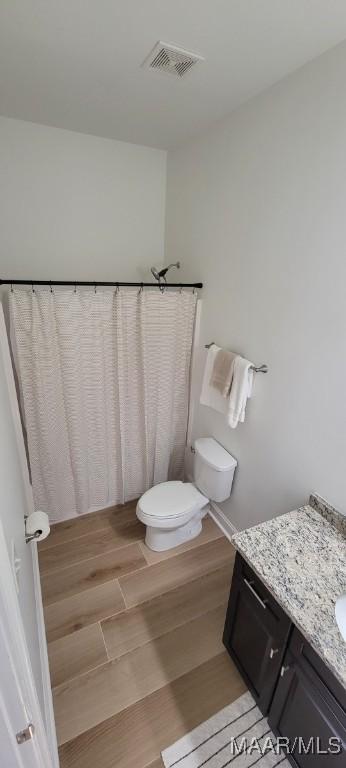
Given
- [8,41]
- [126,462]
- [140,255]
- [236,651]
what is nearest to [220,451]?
[126,462]

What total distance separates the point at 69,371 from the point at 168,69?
4.92ft

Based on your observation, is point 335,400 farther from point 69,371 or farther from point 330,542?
point 69,371

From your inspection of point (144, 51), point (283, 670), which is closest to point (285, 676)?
point (283, 670)

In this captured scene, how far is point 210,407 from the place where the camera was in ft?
7.16

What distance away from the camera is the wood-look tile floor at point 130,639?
50.1 inches

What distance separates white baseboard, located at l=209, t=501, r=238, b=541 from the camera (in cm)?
218

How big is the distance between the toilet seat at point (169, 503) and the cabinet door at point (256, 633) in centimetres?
59

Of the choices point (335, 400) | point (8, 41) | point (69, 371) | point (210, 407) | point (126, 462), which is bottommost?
point (126, 462)

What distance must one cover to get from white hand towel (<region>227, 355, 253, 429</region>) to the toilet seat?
60 centimetres

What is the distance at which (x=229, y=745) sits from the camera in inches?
49.1

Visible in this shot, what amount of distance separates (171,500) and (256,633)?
85 centimetres

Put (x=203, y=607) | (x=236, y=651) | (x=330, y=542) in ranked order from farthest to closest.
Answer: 1. (x=203, y=607)
2. (x=236, y=651)
3. (x=330, y=542)

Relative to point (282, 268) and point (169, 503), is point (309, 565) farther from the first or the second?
point (282, 268)

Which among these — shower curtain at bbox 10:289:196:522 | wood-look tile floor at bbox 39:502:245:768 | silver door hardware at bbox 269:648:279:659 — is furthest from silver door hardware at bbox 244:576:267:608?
shower curtain at bbox 10:289:196:522
